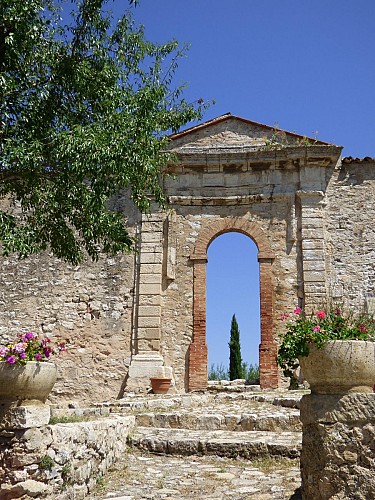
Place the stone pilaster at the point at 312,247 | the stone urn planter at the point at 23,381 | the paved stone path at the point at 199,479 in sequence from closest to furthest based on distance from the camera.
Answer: the stone urn planter at the point at 23,381, the paved stone path at the point at 199,479, the stone pilaster at the point at 312,247

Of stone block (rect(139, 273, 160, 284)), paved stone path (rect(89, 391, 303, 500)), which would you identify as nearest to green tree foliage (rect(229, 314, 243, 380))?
stone block (rect(139, 273, 160, 284))

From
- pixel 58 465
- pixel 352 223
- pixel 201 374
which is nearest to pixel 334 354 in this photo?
pixel 58 465

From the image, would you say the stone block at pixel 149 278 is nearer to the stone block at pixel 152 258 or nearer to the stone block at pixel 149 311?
the stone block at pixel 152 258

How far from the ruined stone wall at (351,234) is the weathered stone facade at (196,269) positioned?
23 millimetres

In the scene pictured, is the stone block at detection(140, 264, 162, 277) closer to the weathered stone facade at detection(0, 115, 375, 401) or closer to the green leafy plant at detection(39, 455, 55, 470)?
the weathered stone facade at detection(0, 115, 375, 401)

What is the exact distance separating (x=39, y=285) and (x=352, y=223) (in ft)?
24.5

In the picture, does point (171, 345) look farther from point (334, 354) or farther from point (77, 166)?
point (334, 354)

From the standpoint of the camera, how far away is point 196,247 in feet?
40.8

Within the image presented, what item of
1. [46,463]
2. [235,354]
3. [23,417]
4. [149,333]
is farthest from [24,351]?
[235,354]

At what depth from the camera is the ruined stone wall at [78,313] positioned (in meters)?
12.0

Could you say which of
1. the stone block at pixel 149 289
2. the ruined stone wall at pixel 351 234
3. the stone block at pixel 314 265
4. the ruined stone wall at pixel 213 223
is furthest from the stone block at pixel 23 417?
the ruined stone wall at pixel 351 234

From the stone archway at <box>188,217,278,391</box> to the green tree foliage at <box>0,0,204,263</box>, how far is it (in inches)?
157

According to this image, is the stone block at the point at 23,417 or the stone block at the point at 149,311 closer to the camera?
the stone block at the point at 23,417

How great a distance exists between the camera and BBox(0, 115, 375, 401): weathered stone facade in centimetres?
1182
